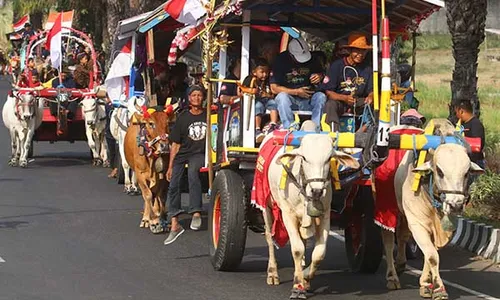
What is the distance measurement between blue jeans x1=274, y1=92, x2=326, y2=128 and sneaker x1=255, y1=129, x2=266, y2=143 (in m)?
0.27

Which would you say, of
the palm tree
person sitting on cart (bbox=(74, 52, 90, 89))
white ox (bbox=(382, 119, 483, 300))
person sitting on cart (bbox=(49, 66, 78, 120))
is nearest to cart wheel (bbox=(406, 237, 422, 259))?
white ox (bbox=(382, 119, 483, 300))

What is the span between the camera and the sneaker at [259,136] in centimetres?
1262

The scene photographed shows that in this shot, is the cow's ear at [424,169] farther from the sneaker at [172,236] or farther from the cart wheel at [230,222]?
the sneaker at [172,236]

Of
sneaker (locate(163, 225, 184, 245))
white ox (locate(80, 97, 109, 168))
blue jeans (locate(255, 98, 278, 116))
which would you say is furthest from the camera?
white ox (locate(80, 97, 109, 168))

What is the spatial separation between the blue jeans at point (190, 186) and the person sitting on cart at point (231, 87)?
5.30ft

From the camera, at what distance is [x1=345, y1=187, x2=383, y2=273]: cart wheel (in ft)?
41.0

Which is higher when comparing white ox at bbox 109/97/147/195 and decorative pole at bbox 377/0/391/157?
decorative pole at bbox 377/0/391/157

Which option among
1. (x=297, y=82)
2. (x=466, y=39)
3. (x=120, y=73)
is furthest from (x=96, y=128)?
(x=297, y=82)

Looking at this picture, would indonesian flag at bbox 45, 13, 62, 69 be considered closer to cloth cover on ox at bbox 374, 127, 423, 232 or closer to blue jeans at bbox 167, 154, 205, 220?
blue jeans at bbox 167, 154, 205, 220

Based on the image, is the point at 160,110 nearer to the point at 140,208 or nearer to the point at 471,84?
the point at 140,208

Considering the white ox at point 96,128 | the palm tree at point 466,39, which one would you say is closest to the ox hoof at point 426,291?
the palm tree at point 466,39

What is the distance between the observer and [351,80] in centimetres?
1270

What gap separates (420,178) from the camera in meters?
10.9

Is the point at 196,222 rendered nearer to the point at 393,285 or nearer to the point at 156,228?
the point at 156,228
